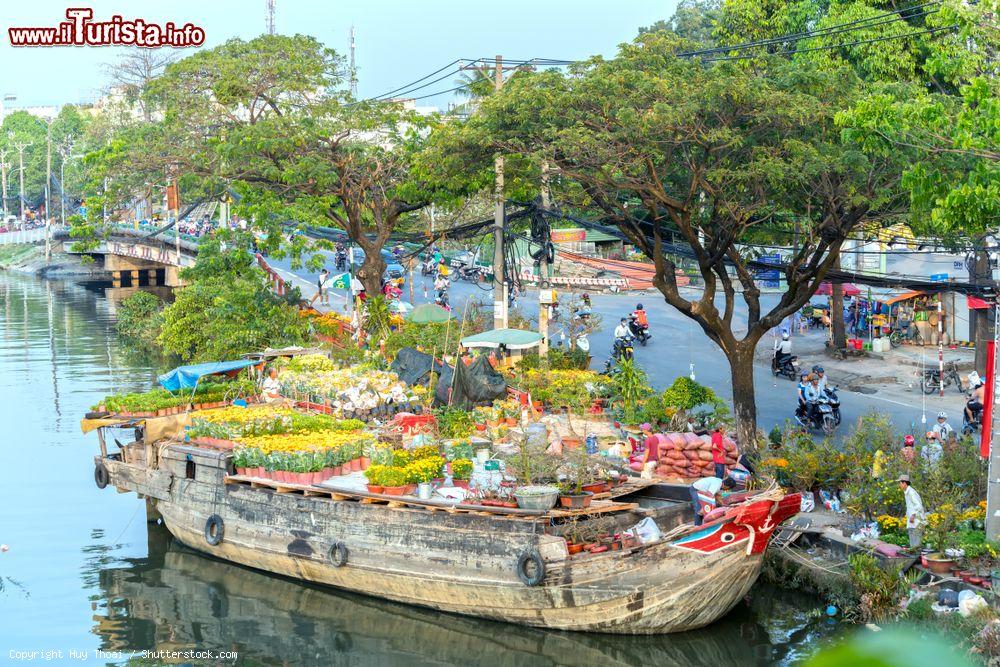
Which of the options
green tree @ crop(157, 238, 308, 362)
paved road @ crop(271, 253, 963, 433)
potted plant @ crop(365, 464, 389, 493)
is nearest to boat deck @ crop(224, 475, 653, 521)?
potted plant @ crop(365, 464, 389, 493)

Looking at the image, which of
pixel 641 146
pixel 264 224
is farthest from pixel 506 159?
pixel 264 224

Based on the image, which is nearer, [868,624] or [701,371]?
[868,624]

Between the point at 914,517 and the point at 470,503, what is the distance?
5947 millimetres

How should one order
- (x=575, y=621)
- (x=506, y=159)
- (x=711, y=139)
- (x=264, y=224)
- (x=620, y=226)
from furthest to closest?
(x=264, y=224) < (x=506, y=159) < (x=620, y=226) < (x=711, y=139) < (x=575, y=621)

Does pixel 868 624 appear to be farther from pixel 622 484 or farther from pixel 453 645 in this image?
pixel 453 645

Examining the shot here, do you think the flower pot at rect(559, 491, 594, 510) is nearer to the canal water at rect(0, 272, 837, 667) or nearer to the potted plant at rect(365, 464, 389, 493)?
the canal water at rect(0, 272, 837, 667)

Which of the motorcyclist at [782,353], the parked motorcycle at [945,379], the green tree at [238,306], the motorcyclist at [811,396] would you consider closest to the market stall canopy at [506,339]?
the motorcyclist at [811,396]

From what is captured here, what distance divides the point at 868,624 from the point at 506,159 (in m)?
12.4

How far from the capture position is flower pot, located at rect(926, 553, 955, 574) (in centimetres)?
1348

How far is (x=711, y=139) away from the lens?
696 inches

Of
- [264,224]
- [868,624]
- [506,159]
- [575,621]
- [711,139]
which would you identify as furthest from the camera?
[264,224]

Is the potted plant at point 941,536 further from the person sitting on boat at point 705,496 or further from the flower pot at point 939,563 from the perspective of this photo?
the person sitting on boat at point 705,496

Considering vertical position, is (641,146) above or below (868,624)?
above

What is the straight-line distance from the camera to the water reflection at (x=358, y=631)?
14539mm
